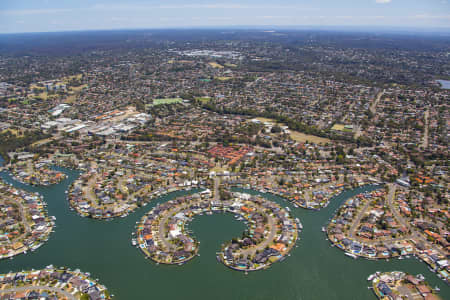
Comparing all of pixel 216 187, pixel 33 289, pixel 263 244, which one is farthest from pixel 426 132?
pixel 33 289

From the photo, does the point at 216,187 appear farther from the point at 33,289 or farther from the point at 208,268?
the point at 33,289

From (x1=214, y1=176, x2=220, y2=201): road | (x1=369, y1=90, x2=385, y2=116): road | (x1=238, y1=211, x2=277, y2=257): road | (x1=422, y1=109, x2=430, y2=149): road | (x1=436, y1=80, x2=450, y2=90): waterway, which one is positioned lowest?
(x1=238, y1=211, x2=277, y2=257): road

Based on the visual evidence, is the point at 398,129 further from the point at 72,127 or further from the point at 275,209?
the point at 72,127

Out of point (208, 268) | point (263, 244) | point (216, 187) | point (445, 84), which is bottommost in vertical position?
point (208, 268)

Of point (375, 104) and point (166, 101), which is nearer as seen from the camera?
point (375, 104)

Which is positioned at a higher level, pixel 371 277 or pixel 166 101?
pixel 166 101

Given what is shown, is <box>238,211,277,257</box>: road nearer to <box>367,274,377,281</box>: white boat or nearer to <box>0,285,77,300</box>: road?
<box>367,274,377,281</box>: white boat

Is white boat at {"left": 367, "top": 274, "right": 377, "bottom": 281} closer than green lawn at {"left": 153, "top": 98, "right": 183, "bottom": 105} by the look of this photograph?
Yes

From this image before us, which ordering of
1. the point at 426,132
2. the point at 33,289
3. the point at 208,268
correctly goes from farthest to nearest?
the point at 426,132 → the point at 208,268 → the point at 33,289

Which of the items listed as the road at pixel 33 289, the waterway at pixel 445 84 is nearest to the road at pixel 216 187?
the road at pixel 33 289

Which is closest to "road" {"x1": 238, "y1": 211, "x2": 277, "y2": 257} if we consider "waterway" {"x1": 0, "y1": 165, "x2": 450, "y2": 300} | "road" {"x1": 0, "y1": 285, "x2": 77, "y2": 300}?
"waterway" {"x1": 0, "y1": 165, "x2": 450, "y2": 300}
